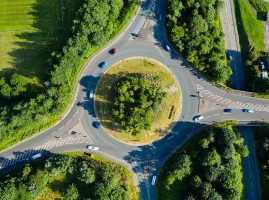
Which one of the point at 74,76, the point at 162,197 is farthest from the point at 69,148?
the point at 162,197

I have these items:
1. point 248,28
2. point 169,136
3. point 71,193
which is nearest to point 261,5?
point 248,28

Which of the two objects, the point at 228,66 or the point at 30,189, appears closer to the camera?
the point at 30,189

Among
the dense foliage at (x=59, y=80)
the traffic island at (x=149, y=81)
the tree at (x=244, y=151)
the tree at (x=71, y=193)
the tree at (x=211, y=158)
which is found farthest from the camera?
the traffic island at (x=149, y=81)

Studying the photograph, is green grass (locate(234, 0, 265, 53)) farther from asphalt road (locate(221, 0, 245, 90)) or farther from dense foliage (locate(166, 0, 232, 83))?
dense foliage (locate(166, 0, 232, 83))

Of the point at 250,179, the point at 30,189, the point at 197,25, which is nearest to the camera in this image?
the point at 30,189

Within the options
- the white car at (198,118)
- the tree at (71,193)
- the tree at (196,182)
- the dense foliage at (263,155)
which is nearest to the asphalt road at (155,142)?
the white car at (198,118)

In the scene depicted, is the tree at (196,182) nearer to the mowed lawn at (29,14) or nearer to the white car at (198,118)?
the white car at (198,118)

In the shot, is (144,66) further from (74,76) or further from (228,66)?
(228,66)
